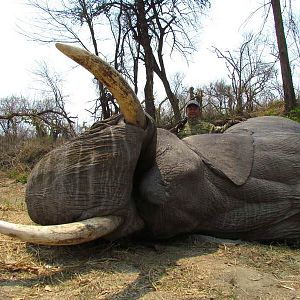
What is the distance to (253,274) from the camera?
3.01 m

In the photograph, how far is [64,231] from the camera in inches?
115

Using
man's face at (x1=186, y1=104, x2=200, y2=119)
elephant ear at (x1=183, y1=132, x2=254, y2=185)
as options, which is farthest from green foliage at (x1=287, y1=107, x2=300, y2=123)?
elephant ear at (x1=183, y1=132, x2=254, y2=185)

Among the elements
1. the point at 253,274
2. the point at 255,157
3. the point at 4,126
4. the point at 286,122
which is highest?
the point at 4,126

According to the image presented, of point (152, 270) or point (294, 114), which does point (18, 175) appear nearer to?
point (294, 114)

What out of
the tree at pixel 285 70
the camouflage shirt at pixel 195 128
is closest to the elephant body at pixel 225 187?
the camouflage shirt at pixel 195 128

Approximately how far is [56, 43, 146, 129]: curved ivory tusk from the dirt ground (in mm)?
963

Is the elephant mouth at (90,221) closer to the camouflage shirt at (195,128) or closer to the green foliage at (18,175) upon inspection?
the camouflage shirt at (195,128)

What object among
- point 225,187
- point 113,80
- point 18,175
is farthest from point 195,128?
point 113,80

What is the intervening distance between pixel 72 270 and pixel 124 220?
0.56 meters

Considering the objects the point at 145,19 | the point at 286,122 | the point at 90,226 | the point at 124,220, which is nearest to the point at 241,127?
the point at 286,122

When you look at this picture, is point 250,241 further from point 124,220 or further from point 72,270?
point 72,270

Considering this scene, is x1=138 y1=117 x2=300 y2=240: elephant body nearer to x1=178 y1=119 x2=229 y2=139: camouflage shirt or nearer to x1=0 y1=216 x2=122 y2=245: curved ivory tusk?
x1=0 y1=216 x2=122 y2=245: curved ivory tusk

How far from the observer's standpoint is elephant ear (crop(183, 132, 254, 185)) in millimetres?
3914

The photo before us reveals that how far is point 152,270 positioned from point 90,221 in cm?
52
